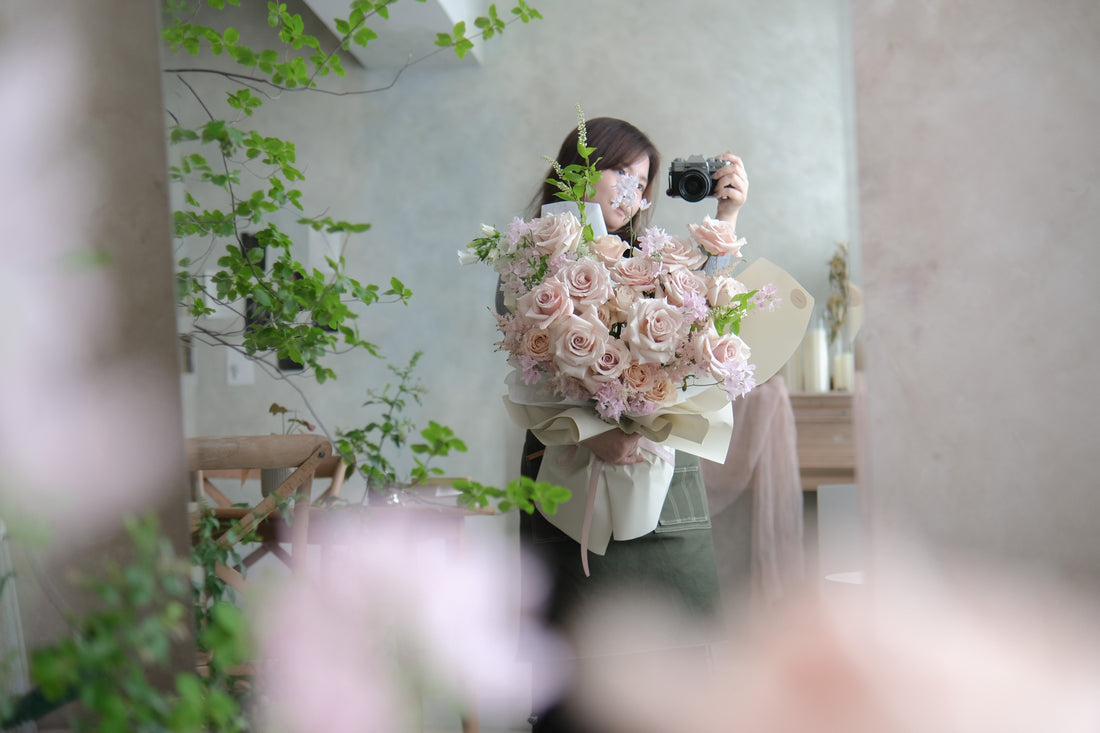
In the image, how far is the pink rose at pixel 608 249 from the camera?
2.29 ft

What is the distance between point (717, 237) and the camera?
69 cm

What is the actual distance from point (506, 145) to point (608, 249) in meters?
0.19

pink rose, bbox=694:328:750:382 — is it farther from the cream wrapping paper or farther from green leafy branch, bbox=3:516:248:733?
green leafy branch, bbox=3:516:248:733

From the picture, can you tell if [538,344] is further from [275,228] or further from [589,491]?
[275,228]

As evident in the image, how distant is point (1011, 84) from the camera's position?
1.62ft

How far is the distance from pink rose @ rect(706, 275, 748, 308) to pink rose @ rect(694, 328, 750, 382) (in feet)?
0.10

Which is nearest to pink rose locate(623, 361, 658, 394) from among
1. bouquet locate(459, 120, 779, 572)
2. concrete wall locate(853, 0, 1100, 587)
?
bouquet locate(459, 120, 779, 572)

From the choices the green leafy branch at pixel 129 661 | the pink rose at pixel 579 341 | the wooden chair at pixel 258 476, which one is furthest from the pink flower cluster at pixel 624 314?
the green leafy branch at pixel 129 661

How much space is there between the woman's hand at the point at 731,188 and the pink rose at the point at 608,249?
0.36 ft

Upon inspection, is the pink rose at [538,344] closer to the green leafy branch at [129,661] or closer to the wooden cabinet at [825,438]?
the wooden cabinet at [825,438]

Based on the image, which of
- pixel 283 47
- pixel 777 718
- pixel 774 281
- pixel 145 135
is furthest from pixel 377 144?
pixel 777 718

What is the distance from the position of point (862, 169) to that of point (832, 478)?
0.28 meters

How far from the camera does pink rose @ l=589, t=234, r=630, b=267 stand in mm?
697

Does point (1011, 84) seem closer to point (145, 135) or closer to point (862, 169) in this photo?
point (862, 169)
